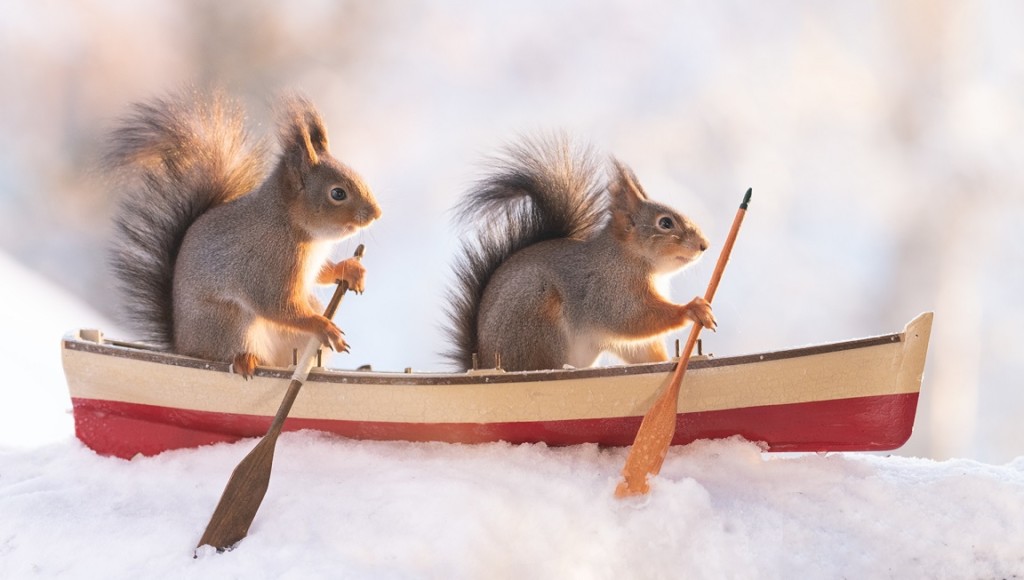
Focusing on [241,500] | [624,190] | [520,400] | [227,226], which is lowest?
[241,500]

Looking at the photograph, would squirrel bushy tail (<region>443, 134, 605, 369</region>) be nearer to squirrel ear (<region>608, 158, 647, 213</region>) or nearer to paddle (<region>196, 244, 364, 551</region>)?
squirrel ear (<region>608, 158, 647, 213</region>)

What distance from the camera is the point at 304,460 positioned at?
1587 mm

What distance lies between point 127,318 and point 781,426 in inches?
52.1

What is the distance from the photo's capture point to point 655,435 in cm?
142

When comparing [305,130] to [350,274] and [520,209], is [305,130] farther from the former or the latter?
[520,209]

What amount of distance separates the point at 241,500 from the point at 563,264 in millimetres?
703

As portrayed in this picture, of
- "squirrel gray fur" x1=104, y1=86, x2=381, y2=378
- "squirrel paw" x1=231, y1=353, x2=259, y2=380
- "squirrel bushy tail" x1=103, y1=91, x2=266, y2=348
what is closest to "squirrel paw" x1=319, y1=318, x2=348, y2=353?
"squirrel gray fur" x1=104, y1=86, x2=381, y2=378

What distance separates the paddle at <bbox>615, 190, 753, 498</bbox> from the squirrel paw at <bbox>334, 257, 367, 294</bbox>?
0.62m

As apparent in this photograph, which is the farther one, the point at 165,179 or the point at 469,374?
the point at 165,179

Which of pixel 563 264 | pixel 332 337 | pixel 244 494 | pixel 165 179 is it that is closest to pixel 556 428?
pixel 563 264

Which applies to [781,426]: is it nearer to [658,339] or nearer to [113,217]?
[658,339]

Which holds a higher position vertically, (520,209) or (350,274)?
(520,209)

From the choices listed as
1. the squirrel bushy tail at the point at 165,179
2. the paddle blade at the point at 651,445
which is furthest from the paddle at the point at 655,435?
the squirrel bushy tail at the point at 165,179

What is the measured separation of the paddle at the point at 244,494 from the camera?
53.1 inches
